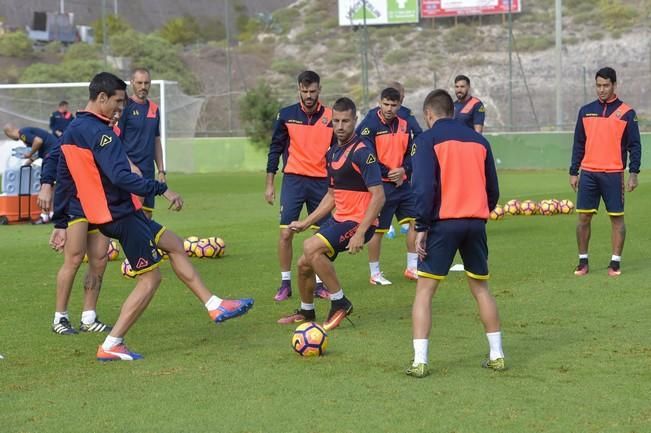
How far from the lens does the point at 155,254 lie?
8594 mm

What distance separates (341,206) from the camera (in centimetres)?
966

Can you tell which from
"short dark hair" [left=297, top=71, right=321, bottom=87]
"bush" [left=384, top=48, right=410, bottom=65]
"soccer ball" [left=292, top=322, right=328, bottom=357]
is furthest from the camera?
"bush" [left=384, top=48, right=410, bottom=65]

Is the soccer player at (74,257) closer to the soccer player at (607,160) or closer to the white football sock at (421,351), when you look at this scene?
the white football sock at (421,351)

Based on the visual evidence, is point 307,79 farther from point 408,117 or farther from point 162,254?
point 162,254

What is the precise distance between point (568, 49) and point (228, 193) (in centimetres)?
3566

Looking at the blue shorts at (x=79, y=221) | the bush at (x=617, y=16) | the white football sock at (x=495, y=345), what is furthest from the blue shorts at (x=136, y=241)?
the bush at (x=617, y=16)

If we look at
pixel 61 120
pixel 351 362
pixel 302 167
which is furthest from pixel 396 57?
pixel 351 362

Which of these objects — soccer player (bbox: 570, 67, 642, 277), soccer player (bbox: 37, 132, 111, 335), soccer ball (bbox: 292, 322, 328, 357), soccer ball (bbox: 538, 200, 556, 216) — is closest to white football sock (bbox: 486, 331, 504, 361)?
soccer ball (bbox: 292, 322, 328, 357)

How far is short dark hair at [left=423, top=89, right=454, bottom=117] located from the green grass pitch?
182 cm

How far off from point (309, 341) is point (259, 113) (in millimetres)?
33345

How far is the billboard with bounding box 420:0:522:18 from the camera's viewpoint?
65000 millimetres

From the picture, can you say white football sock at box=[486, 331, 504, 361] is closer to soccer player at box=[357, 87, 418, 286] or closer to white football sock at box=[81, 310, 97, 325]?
white football sock at box=[81, 310, 97, 325]

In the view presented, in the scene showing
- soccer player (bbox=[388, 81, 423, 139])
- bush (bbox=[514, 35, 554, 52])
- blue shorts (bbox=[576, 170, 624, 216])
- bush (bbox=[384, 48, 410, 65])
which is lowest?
blue shorts (bbox=[576, 170, 624, 216])

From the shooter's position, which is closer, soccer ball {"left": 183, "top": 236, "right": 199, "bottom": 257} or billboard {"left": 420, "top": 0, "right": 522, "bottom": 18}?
soccer ball {"left": 183, "top": 236, "right": 199, "bottom": 257}
